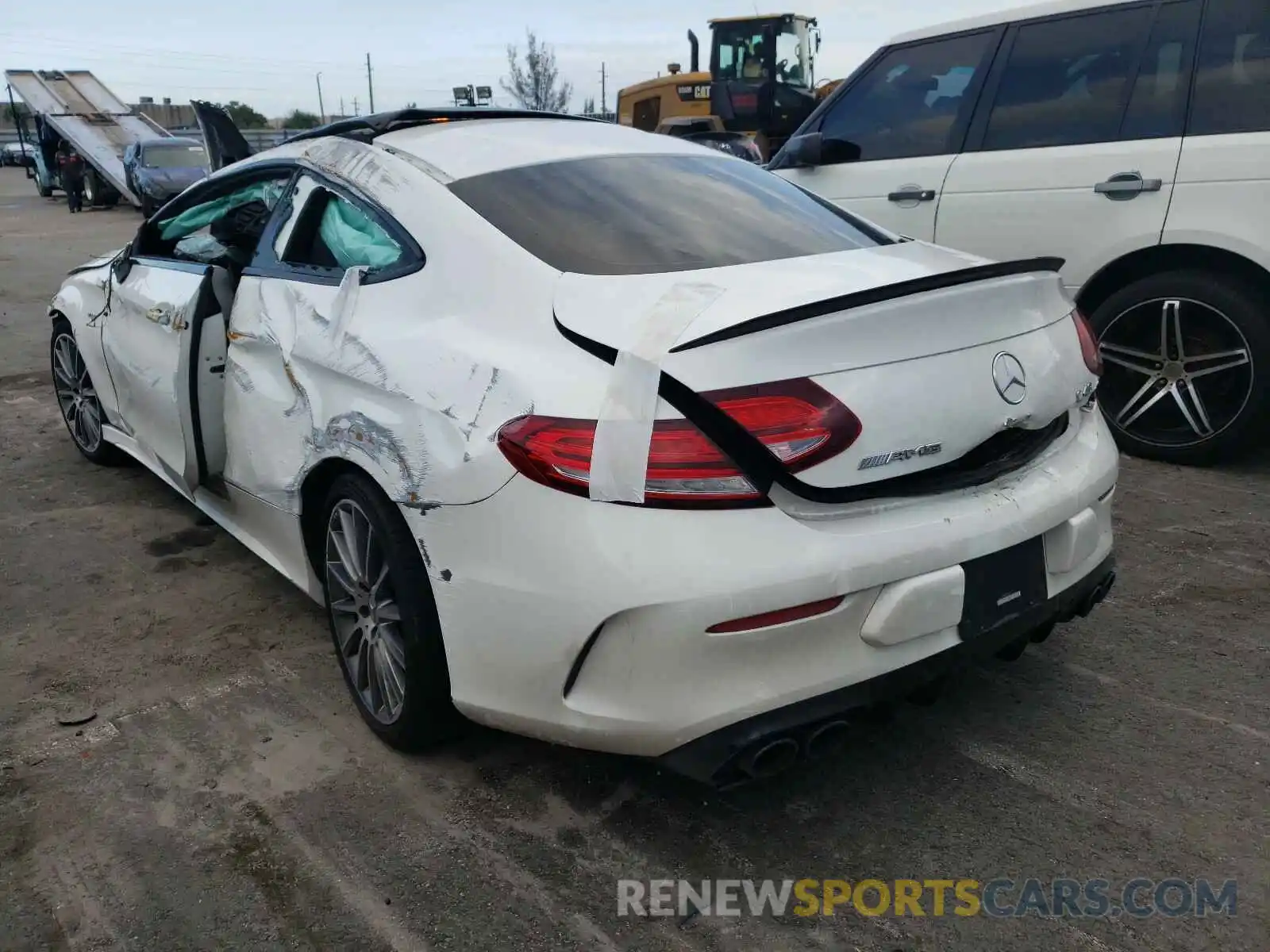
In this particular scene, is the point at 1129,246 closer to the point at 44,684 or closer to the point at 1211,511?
the point at 1211,511

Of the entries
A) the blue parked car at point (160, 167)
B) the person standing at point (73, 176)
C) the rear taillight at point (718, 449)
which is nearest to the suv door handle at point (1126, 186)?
the rear taillight at point (718, 449)

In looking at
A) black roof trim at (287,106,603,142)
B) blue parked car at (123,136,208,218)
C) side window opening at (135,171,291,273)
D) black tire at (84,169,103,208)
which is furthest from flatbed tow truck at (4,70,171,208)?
black roof trim at (287,106,603,142)

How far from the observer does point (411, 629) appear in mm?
2375

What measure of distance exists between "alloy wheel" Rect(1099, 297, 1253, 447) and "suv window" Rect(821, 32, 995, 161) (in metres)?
1.27

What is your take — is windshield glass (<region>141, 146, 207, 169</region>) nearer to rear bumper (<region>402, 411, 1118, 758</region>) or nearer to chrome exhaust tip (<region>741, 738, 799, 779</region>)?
rear bumper (<region>402, 411, 1118, 758</region>)

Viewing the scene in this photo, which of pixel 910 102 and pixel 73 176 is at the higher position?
pixel 910 102

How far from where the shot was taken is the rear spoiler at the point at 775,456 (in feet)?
6.39

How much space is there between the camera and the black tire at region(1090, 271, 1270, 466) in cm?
427

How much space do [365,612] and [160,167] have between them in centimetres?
2083

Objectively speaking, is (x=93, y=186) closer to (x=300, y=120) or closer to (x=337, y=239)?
(x=337, y=239)

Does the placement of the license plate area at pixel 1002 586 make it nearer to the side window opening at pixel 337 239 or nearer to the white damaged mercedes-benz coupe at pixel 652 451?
the white damaged mercedes-benz coupe at pixel 652 451

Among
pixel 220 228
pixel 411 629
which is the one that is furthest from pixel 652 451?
pixel 220 228

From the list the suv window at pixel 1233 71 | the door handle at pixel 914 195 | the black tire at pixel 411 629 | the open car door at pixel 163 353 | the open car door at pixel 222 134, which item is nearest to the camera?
the black tire at pixel 411 629

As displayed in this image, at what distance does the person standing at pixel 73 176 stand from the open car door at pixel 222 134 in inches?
837
